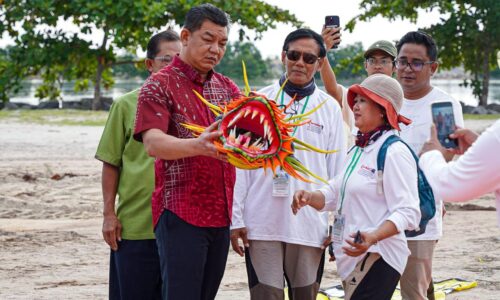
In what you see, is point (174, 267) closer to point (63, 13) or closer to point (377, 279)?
point (377, 279)

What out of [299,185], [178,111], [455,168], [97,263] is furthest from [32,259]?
[455,168]

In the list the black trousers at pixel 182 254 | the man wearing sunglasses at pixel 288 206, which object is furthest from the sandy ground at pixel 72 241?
the black trousers at pixel 182 254

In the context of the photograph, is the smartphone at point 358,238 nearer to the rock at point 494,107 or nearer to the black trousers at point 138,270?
the black trousers at point 138,270

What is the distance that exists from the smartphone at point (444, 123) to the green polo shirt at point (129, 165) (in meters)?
1.97

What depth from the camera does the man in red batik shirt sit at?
13.8 ft

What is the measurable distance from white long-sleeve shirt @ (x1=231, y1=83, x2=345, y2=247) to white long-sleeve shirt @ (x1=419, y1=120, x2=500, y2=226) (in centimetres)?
168

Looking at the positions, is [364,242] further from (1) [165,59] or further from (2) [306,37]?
(1) [165,59]

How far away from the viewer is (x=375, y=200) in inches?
175

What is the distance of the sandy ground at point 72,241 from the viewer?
7.43 meters

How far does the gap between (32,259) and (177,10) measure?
461 inches

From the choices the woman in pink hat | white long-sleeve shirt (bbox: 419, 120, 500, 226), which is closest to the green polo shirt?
the woman in pink hat

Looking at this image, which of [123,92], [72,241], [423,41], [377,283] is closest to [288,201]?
[377,283]

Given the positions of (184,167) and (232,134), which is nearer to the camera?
(232,134)

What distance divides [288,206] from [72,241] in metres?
4.80
